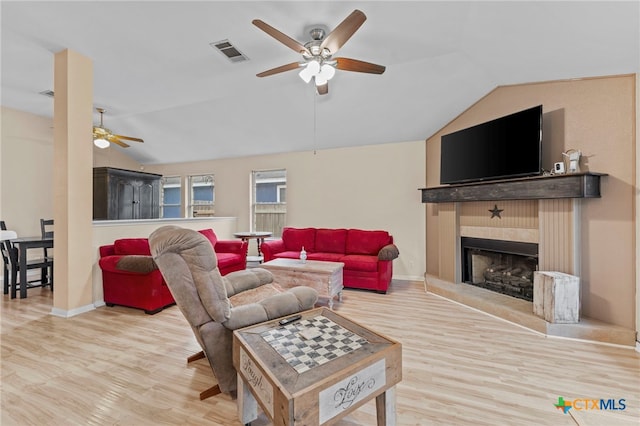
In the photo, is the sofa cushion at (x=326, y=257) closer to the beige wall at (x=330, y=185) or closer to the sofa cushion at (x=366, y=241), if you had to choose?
the sofa cushion at (x=366, y=241)

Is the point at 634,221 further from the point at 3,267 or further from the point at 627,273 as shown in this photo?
the point at 3,267

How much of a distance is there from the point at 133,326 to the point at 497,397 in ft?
11.1

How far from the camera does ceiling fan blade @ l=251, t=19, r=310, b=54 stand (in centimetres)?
219

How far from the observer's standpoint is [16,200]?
4945 mm

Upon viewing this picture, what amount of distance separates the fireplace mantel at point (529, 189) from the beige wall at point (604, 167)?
203 mm

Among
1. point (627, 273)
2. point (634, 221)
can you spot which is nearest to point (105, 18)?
point (634, 221)

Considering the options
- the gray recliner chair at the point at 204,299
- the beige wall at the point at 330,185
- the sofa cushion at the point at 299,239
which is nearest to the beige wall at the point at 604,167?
the beige wall at the point at 330,185

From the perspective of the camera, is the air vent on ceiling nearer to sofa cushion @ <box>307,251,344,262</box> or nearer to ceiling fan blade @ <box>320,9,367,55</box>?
ceiling fan blade @ <box>320,9,367,55</box>

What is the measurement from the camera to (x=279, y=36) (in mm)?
2369

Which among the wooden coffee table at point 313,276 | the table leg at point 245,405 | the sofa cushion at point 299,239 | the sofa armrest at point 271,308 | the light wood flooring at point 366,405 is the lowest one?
the light wood flooring at point 366,405

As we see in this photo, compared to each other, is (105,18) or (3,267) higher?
(105,18)

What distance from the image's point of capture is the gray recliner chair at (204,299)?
1.68 m

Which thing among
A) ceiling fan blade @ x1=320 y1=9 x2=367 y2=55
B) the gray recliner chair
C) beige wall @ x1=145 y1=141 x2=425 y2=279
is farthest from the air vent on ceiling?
beige wall @ x1=145 y1=141 x2=425 y2=279

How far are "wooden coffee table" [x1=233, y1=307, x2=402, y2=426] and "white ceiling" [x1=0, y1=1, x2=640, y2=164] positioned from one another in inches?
109
